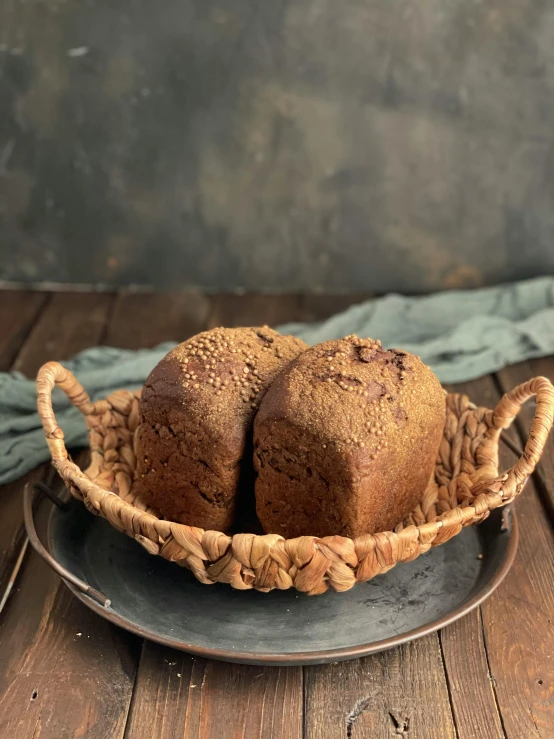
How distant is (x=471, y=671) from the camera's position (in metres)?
0.92

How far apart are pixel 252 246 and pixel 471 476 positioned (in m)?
1.12

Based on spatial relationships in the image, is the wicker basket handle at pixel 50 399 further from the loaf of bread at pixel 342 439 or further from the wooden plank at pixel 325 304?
the wooden plank at pixel 325 304

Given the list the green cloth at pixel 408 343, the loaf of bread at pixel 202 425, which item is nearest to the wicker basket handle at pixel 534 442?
the loaf of bread at pixel 202 425

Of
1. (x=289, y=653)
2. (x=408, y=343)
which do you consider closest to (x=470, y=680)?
(x=289, y=653)

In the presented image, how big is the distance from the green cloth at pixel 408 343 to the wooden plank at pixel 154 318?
0.45 feet

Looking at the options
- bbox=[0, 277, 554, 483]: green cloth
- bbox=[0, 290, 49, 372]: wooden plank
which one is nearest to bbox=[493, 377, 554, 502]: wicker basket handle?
bbox=[0, 277, 554, 483]: green cloth

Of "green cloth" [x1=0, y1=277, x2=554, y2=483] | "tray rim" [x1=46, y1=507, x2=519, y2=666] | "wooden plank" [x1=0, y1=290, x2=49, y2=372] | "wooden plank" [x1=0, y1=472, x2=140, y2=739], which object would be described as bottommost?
"wooden plank" [x1=0, y1=290, x2=49, y2=372]

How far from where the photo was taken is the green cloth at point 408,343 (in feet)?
4.50

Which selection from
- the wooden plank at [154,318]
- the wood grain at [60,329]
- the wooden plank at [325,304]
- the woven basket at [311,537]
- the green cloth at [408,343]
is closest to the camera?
the woven basket at [311,537]

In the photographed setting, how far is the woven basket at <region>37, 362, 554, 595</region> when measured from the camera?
83 centimetres

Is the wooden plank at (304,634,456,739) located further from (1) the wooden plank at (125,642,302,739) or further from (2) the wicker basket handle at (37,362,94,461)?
(2) the wicker basket handle at (37,362,94,461)

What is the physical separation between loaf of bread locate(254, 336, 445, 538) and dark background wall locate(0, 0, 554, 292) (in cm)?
104

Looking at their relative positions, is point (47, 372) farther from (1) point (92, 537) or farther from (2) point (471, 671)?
(2) point (471, 671)

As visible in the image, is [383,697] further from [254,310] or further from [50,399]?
[254,310]
